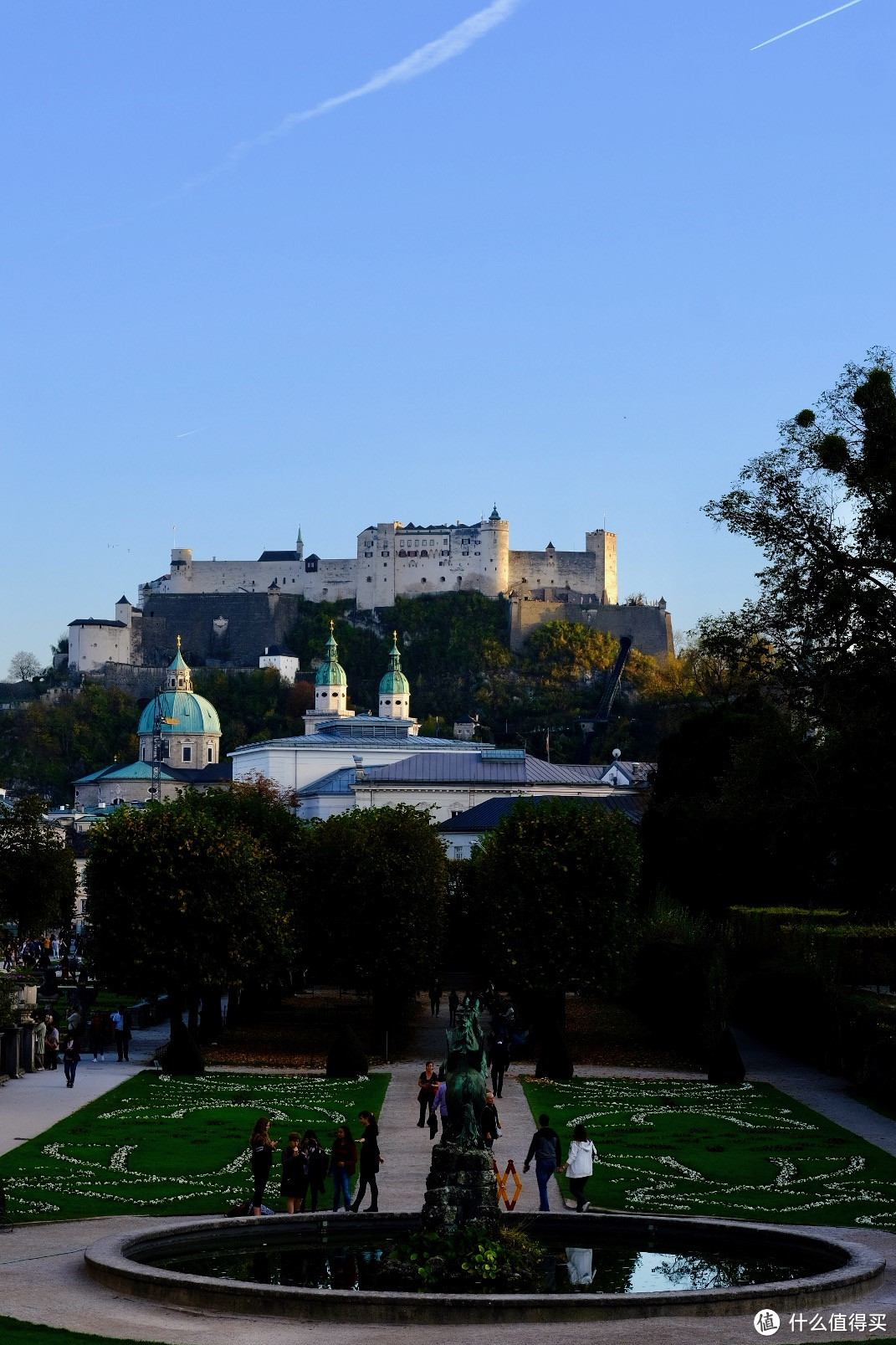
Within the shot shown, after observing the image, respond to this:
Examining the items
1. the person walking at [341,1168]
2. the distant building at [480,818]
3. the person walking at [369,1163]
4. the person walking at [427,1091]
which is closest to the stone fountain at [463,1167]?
the person walking at [369,1163]

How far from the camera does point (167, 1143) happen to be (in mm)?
30234

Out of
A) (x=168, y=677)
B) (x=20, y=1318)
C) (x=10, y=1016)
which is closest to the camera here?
(x=20, y=1318)

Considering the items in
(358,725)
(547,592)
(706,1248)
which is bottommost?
(706,1248)

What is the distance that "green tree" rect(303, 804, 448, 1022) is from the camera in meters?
49.6

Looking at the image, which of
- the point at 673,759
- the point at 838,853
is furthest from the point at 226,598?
the point at 838,853

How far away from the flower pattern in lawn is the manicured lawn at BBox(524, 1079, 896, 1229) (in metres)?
3.97

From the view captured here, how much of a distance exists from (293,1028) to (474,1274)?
3564cm

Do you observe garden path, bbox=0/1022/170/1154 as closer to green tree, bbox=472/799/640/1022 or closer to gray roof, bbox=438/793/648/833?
green tree, bbox=472/799/640/1022

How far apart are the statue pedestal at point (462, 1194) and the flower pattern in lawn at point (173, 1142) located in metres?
5.92

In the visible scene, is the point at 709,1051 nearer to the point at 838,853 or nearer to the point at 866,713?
the point at 838,853

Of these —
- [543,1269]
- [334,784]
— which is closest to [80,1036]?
[543,1269]

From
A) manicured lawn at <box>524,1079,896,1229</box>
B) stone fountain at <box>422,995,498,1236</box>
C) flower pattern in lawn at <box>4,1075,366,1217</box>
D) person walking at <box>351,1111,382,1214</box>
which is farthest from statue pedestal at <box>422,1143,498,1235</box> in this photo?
flower pattern in lawn at <box>4,1075,366,1217</box>

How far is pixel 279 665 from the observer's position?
581ft

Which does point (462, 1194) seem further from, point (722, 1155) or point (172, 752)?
point (172, 752)
